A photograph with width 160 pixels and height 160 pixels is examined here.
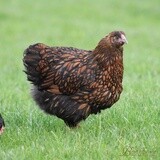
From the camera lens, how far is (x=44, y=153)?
5.79 m

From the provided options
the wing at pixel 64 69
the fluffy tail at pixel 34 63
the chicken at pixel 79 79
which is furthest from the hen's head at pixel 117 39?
the fluffy tail at pixel 34 63

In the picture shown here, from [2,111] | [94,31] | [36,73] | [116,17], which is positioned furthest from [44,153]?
[116,17]

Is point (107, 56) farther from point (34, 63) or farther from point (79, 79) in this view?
point (34, 63)

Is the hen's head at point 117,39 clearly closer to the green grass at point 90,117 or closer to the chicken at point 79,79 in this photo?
the chicken at point 79,79

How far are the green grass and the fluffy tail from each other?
0.51m

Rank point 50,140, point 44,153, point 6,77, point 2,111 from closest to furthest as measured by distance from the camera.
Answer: point 44,153 → point 50,140 → point 2,111 → point 6,77

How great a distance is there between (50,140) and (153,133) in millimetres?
1079

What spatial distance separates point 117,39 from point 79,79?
63 cm

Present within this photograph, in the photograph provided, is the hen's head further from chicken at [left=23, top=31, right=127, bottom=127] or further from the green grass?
the green grass

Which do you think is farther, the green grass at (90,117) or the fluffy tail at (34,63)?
the fluffy tail at (34,63)

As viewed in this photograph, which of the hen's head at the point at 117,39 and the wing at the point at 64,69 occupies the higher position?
the hen's head at the point at 117,39

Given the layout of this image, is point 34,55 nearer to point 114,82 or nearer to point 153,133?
point 114,82

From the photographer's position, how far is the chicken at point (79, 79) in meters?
6.84

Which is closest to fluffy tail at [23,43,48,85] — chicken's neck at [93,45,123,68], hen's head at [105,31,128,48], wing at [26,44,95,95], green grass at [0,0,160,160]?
wing at [26,44,95,95]
